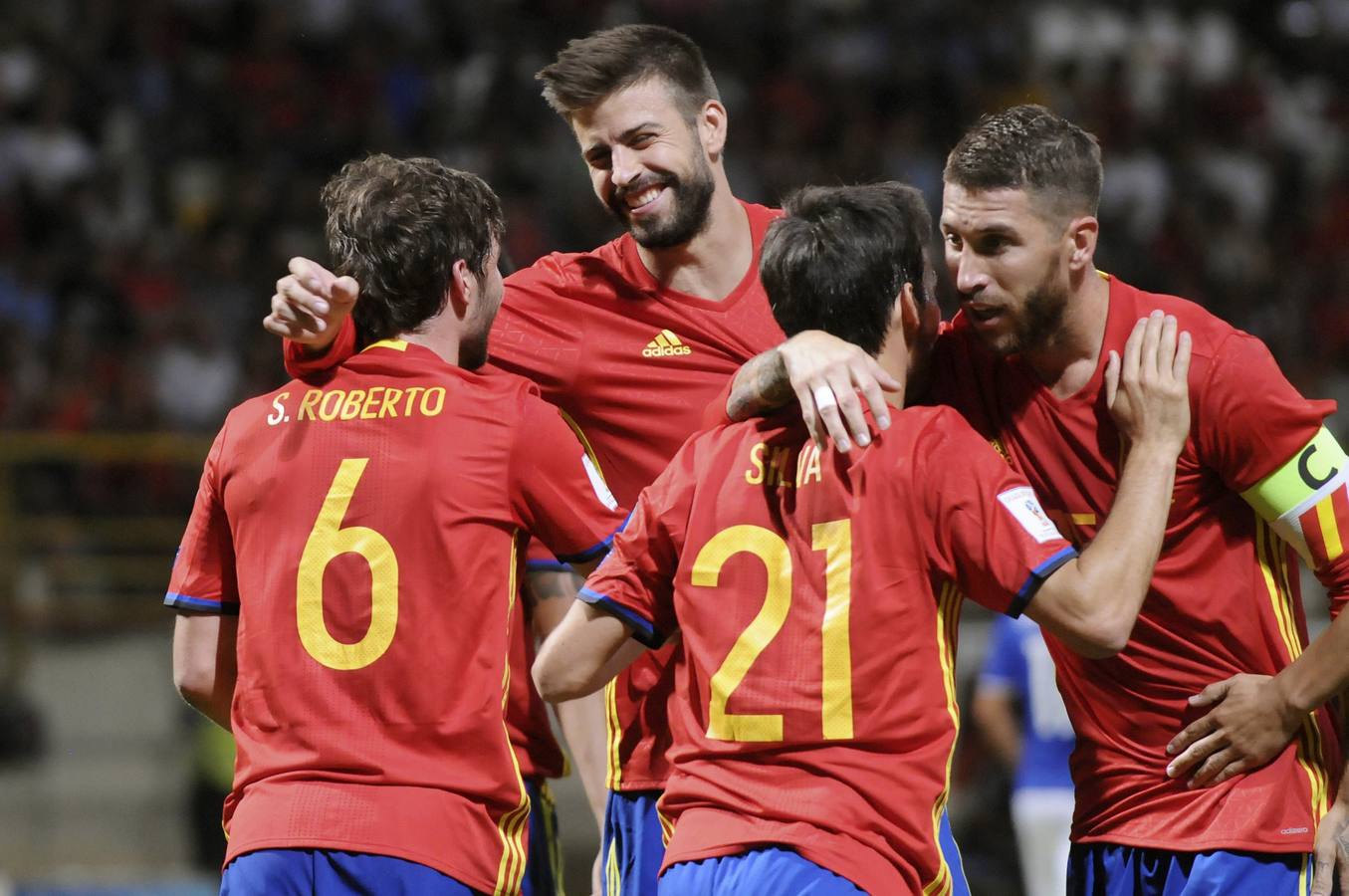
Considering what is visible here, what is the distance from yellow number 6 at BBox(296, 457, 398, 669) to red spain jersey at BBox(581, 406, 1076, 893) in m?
0.55

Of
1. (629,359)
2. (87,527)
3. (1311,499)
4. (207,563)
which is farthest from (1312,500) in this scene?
(87,527)

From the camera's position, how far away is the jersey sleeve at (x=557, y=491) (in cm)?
331

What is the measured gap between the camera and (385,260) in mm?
3420

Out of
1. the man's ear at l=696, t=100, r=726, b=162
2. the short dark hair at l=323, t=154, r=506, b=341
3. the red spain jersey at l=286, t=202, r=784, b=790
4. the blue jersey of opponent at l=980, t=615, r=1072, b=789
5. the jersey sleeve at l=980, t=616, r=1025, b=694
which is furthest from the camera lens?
the jersey sleeve at l=980, t=616, r=1025, b=694

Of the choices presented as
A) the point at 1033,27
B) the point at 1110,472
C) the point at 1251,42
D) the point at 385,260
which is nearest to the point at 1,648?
the point at 385,260

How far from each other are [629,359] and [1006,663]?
4.34 m

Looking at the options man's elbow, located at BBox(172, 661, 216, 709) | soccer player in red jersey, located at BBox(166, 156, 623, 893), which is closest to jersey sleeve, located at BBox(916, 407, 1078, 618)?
soccer player in red jersey, located at BBox(166, 156, 623, 893)

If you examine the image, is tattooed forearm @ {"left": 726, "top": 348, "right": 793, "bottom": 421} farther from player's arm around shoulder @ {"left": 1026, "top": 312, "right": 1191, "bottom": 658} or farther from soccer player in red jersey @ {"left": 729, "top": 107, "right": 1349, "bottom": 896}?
player's arm around shoulder @ {"left": 1026, "top": 312, "right": 1191, "bottom": 658}

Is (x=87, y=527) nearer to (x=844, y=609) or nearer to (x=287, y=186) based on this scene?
(x=287, y=186)

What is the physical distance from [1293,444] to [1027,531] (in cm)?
76

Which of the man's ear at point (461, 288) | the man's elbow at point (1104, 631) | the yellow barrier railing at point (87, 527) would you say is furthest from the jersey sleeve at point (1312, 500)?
the yellow barrier railing at point (87, 527)

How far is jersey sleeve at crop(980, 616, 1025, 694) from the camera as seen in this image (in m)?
7.85

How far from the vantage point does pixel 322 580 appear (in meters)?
3.18

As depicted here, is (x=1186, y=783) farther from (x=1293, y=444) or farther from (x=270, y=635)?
(x=270, y=635)
